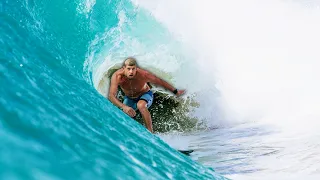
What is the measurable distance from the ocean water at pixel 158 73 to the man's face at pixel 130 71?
2.32ft

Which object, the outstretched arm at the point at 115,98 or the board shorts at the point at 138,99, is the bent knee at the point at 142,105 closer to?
the board shorts at the point at 138,99

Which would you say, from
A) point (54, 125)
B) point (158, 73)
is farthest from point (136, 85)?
point (158, 73)

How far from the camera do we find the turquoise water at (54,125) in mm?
2086

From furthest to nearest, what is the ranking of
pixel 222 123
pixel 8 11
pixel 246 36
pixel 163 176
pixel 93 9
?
1. pixel 246 36
2. pixel 222 123
3. pixel 93 9
4. pixel 8 11
5. pixel 163 176

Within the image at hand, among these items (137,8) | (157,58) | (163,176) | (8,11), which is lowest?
(163,176)

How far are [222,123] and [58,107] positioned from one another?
9.04 m

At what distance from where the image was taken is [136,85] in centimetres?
595

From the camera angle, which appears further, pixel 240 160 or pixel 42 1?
pixel 240 160

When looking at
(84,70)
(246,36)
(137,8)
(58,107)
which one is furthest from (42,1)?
(246,36)

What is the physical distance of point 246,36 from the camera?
14.3 m

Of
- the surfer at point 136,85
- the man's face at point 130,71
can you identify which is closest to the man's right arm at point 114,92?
the surfer at point 136,85

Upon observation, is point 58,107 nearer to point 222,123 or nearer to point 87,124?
point 87,124

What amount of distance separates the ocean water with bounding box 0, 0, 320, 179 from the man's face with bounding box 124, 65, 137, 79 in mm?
707

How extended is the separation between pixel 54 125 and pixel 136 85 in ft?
11.1
